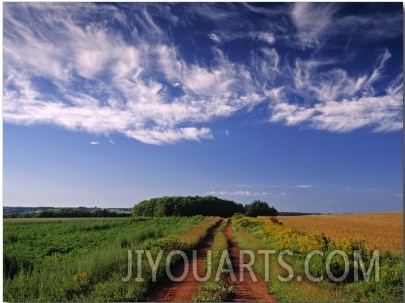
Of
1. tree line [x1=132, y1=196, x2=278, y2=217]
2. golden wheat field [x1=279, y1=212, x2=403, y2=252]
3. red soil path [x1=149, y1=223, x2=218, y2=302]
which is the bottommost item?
red soil path [x1=149, y1=223, x2=218, y2=302]

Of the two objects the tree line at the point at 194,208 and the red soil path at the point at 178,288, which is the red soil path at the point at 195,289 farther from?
the tree line at the point at 194,208

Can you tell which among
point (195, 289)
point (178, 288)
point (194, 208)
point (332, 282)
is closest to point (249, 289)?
point (195, 289)

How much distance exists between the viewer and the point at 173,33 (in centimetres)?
1323

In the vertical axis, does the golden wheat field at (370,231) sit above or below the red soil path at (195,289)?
above

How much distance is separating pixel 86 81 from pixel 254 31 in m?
5.25

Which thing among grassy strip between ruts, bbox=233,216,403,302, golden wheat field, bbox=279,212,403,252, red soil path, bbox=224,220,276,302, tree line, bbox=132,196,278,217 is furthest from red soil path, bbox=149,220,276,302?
tree line, bbox=132,196,278,217

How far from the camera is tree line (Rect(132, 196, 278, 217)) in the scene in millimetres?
55844

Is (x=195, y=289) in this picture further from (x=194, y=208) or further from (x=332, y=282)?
(x=194, y=208)

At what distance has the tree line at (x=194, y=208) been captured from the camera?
5584 centimetres

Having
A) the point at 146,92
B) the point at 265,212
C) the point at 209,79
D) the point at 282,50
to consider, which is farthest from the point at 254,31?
the point at 265,212

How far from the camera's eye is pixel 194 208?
56.8 m

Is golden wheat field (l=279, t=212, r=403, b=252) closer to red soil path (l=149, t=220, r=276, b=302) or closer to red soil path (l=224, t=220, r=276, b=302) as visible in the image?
red soil path (l=224, t=220, r=276, b=302)

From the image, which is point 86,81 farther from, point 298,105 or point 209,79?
point 298,105

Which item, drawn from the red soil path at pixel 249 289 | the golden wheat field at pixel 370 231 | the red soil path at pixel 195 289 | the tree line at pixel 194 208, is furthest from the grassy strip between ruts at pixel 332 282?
the tree line at pixel 194 208
